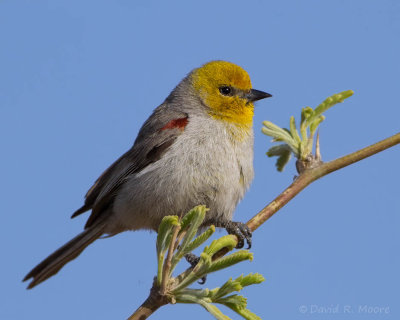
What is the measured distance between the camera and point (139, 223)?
183 inches

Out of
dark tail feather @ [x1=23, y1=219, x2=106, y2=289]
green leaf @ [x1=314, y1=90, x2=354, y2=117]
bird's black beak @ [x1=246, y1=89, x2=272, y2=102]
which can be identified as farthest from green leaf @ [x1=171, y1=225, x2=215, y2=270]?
bird's black beak @ [x1=246, y1=89, x2=272, y2=102]

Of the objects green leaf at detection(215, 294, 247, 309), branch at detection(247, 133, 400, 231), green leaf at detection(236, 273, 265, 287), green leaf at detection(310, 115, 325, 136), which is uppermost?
green leaf at detection(310, 115, 325, 136)

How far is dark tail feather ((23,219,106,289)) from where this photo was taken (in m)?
4.46

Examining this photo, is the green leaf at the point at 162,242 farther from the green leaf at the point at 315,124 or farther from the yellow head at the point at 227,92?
the yellow head at the point at 227,92

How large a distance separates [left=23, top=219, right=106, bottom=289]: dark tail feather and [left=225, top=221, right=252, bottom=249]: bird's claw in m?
1.41

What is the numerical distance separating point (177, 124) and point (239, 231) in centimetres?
116

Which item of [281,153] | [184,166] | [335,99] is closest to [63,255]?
[184,166]

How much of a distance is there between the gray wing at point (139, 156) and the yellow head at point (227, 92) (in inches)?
13.2

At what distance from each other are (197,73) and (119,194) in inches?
60.7

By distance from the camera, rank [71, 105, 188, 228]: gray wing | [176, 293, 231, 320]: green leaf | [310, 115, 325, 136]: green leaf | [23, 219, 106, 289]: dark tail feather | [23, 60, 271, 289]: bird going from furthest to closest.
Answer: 1. [71, 105, 188, 228]: gray wing
2. [23, 219, 106, 289]: dark tail feather
3. [23, 60, 271, 289]: bird
4. [310, 115, 325, 136]: green leaf
5. [176, 293, 231, 320]: green leaf

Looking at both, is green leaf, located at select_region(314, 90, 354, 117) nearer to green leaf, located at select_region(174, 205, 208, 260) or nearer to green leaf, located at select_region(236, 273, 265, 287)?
green leaf, located at select_region(174, 205, 208, 260)

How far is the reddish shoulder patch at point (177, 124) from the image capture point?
4.68 metres

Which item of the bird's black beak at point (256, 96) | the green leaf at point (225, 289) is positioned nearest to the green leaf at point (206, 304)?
the green leaf at point (225, 289)

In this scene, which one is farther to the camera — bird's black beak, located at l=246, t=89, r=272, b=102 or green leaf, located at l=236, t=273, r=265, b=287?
bird's black beak, located at l=246, t=89, r=272, b=102
